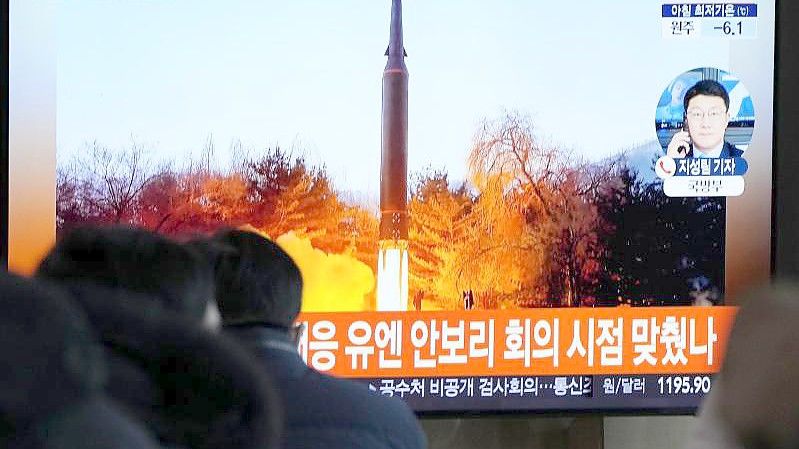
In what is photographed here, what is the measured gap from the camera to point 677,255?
300 cm

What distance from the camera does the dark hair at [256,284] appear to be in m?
1.91

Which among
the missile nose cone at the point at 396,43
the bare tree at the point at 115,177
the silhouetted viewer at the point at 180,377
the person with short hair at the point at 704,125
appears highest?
the missile nose cone at the point at 396,43

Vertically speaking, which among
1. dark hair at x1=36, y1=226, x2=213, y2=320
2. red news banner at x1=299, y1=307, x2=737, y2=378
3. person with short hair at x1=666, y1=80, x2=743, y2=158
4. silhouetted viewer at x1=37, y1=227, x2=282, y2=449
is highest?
person with short hair at x1=666, y1=80, x2=743, y2=158

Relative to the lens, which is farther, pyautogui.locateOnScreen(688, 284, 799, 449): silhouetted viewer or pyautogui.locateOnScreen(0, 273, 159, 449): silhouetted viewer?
pyautogui.locateOnScreen(688, 284, 799, 449): silhouetted viewer

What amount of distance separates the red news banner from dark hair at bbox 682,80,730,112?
1.73 ft

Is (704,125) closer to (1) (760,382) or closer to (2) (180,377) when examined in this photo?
(1) (760,382)

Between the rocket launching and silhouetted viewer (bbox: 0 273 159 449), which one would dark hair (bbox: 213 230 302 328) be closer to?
the rocket launching

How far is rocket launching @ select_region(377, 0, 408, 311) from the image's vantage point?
2912 mm

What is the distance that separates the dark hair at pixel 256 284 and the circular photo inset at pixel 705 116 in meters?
1.33

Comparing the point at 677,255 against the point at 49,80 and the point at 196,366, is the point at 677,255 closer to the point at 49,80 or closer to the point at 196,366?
the point at 49,80

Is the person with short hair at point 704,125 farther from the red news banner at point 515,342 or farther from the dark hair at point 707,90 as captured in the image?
the red news banner at point 515,342

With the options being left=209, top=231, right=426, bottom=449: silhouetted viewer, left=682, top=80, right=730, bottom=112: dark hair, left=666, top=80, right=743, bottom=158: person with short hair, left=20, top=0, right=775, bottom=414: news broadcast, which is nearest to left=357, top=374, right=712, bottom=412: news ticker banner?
left=20, top=0, right=775, bottom=414: news broadcast

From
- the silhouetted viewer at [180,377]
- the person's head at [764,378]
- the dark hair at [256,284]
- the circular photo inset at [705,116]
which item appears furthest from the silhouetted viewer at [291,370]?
the circular photo inset at [705,116]

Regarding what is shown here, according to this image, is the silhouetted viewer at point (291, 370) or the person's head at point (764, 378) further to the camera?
the silhouetted viewer at point (291, 370)
